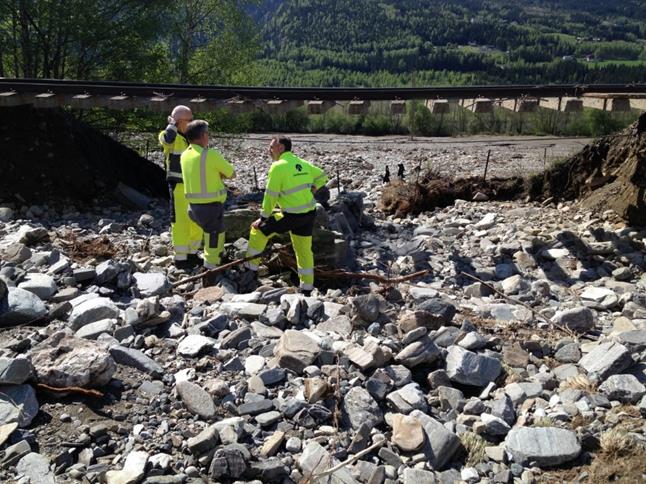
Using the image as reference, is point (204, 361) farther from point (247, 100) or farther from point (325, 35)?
point (325, 35)

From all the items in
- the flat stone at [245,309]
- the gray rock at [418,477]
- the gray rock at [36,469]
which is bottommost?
the gray rock at [418,477]

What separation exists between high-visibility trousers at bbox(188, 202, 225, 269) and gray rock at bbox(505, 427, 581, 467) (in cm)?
425

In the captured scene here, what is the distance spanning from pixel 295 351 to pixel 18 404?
2.04 meters

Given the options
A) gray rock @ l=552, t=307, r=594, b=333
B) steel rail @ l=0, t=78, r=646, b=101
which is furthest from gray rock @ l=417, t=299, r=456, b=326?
steel rail @ l=0, t=78, r=646, b=101

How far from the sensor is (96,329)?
211 inches

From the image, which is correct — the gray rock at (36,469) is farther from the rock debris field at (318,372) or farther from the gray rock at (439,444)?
the gray rock at (439,444)

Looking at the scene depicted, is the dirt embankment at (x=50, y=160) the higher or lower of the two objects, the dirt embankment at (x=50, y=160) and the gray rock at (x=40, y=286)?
the higher

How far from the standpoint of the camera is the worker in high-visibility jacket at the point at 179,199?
7805mm

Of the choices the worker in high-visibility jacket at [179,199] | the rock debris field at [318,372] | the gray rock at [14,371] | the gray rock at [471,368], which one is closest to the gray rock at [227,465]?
the rock debris field at [318,372]

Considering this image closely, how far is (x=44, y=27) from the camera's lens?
580 inches

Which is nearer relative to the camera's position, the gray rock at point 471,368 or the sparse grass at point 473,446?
the sparse grass at point 473,446

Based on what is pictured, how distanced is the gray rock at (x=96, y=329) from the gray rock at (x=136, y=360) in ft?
1.37

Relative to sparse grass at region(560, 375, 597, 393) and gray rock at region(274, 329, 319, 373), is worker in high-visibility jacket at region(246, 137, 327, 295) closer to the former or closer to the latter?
gray rock at region(274, 329, 319, 373)

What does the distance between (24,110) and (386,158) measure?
13.6 metres
